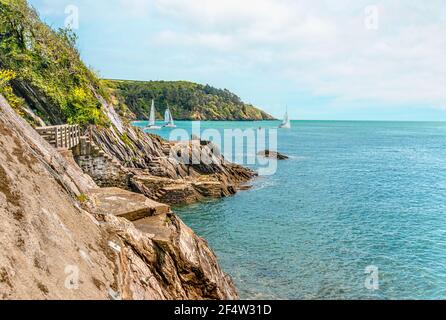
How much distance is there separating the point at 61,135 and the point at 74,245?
61.6 ft

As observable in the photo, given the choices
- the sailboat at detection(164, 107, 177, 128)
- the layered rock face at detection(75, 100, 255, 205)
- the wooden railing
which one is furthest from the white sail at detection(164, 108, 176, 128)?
the wooden railing

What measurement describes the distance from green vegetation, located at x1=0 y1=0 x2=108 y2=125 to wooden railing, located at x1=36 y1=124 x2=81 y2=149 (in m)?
6.05

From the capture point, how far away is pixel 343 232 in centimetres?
2772

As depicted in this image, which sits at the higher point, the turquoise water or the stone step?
the stone step

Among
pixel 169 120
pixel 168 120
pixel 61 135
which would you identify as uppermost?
pixel 168 120

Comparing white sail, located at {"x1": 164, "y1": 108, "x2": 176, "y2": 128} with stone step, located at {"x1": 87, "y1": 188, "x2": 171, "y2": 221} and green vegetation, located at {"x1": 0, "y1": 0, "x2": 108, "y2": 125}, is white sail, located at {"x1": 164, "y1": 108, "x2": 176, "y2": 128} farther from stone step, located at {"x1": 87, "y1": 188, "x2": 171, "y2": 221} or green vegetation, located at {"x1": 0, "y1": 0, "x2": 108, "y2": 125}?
stone step, located at {"x1": 87, "y1": 188, "x2": 171, "y2": 221}

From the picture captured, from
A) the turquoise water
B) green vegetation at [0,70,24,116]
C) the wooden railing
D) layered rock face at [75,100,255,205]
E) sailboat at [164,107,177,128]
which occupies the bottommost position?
the turquoise water

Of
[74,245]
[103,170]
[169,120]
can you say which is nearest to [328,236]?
[103,170]

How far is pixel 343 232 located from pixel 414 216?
1080 cm

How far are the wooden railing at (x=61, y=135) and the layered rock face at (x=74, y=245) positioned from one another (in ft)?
39.2

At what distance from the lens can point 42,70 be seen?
3312 cm

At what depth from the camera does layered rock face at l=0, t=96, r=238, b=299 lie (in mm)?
6141

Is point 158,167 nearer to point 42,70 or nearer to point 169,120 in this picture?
point 42,70

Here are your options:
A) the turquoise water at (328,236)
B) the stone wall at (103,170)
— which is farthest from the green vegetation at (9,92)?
the turquoise water at (328,236)
